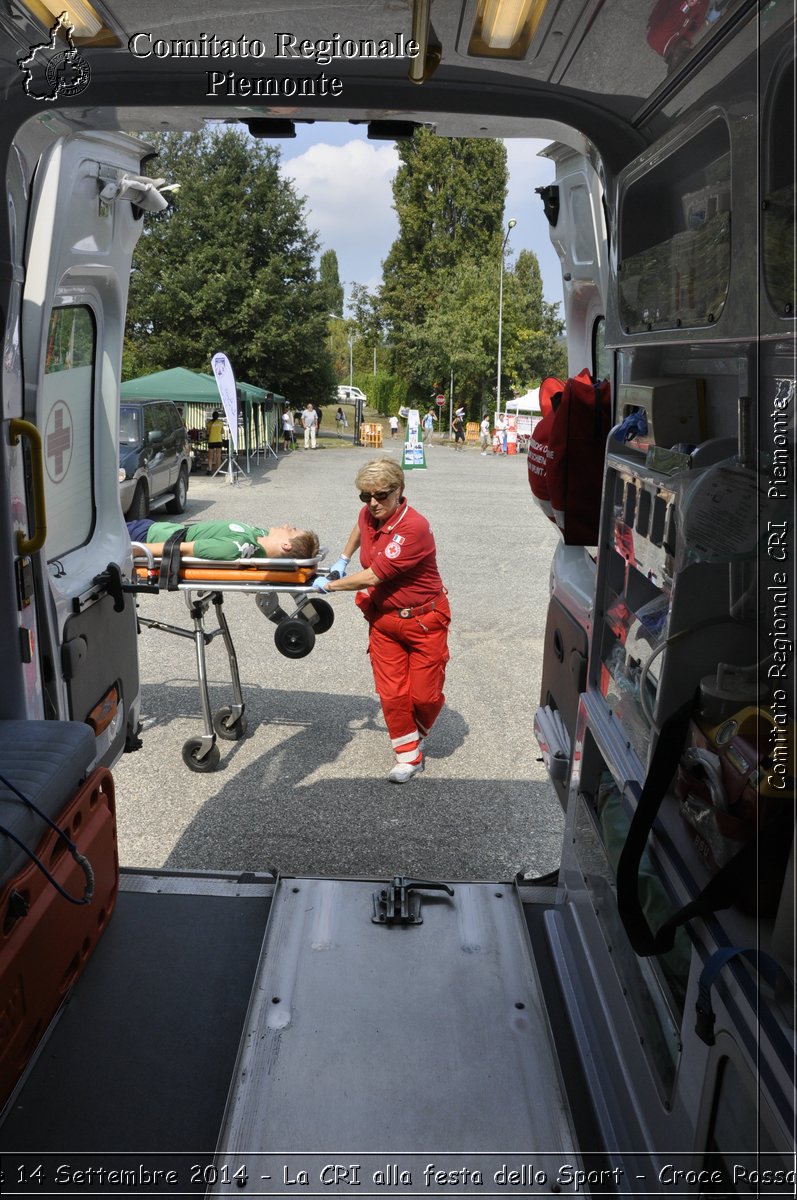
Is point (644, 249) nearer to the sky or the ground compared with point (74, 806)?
nearer to the sky

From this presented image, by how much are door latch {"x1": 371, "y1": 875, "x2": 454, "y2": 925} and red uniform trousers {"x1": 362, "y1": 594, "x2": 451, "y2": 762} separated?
1849mm

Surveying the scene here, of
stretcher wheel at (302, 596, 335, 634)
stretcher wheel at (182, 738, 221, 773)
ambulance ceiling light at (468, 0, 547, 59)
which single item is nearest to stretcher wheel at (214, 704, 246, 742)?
stretcher wheel at (182, 738, 221, 773)

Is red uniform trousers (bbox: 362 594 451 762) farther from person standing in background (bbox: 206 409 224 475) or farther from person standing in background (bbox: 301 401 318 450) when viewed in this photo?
person standing in background (bbox: 301 401 318 450)

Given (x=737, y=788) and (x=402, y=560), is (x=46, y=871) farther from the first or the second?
(x=402, y=560)

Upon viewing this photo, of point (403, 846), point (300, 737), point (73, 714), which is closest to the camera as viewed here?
point (73, 714)

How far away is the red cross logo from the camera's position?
381 cm

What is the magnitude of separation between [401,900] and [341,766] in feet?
7.66

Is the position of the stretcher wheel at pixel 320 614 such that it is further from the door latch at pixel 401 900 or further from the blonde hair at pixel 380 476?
the door latch at pixel 401 900

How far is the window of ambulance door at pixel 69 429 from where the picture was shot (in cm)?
382

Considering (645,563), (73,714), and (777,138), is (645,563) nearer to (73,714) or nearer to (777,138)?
(777,138)

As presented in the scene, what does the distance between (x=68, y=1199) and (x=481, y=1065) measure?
1104mm

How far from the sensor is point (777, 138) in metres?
1.64

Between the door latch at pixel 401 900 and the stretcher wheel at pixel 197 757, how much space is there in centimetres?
226

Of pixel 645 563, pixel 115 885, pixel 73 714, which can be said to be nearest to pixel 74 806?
pixel 115 885
